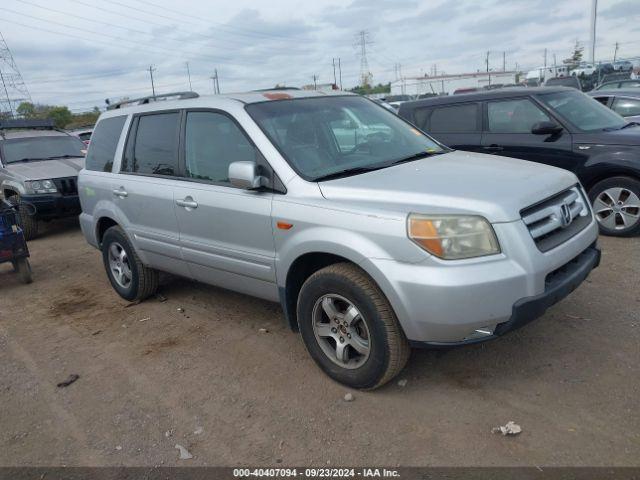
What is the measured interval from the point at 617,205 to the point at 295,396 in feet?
14.9

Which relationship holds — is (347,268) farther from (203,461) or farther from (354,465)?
(203,461)

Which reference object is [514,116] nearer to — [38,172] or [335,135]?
[335,135]

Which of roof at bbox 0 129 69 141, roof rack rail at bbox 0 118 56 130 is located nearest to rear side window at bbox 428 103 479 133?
roof at bbox 0 129 69 141

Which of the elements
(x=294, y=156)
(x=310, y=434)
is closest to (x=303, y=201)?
(x=294, y=156)

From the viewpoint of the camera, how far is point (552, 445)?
2699 millimetres

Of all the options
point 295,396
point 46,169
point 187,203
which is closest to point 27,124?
point 46,169

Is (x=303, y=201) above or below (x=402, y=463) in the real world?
above

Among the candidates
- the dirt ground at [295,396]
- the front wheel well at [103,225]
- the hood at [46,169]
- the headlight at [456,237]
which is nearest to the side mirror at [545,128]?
the dirt ground at [295,396]

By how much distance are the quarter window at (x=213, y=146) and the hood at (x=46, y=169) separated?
554 cm

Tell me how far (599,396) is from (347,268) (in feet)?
5.27

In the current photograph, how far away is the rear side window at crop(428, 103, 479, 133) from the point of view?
273 inches

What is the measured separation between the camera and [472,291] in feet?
9.07

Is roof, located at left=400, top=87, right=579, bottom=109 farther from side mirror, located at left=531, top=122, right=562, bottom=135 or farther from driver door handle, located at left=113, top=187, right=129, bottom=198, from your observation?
driver door handle, located at left=113, top=187, right=129, bottom=198

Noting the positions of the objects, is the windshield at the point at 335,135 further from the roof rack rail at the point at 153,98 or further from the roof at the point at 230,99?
the roof rack rail at the point at 153,98
